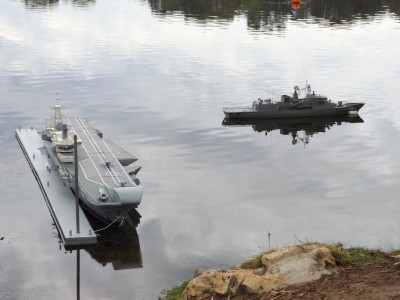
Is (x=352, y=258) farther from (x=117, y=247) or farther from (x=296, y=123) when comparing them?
(x=296, y=123)

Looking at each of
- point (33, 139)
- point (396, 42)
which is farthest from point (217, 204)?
point (396, 42)

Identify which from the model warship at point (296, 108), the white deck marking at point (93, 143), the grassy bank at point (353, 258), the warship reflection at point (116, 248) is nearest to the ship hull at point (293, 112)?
the model warship at point (296, 108)

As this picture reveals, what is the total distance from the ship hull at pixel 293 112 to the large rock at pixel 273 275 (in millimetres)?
67908

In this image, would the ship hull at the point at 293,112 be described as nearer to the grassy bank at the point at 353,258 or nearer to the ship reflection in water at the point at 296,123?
the ship reflection in water at the point at 296,123

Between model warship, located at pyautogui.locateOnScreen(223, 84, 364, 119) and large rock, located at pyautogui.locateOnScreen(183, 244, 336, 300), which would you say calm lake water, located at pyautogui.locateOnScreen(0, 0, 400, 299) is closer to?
model warship, located at pyautogui.locateOnScreen(223, 84, 364, 119)

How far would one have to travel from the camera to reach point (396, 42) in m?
156

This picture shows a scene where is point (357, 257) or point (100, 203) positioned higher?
point (357, 257)

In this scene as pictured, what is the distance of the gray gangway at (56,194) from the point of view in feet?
155

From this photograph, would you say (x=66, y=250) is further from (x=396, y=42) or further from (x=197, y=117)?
(x=396, y=42)

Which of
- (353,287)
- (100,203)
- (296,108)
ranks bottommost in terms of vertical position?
(296,108)

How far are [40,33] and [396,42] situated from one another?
93.3 metres

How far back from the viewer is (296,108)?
314 feet

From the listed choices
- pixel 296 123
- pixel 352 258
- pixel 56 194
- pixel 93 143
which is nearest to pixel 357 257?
pixel 352 258

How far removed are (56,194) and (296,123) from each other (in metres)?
48.4
